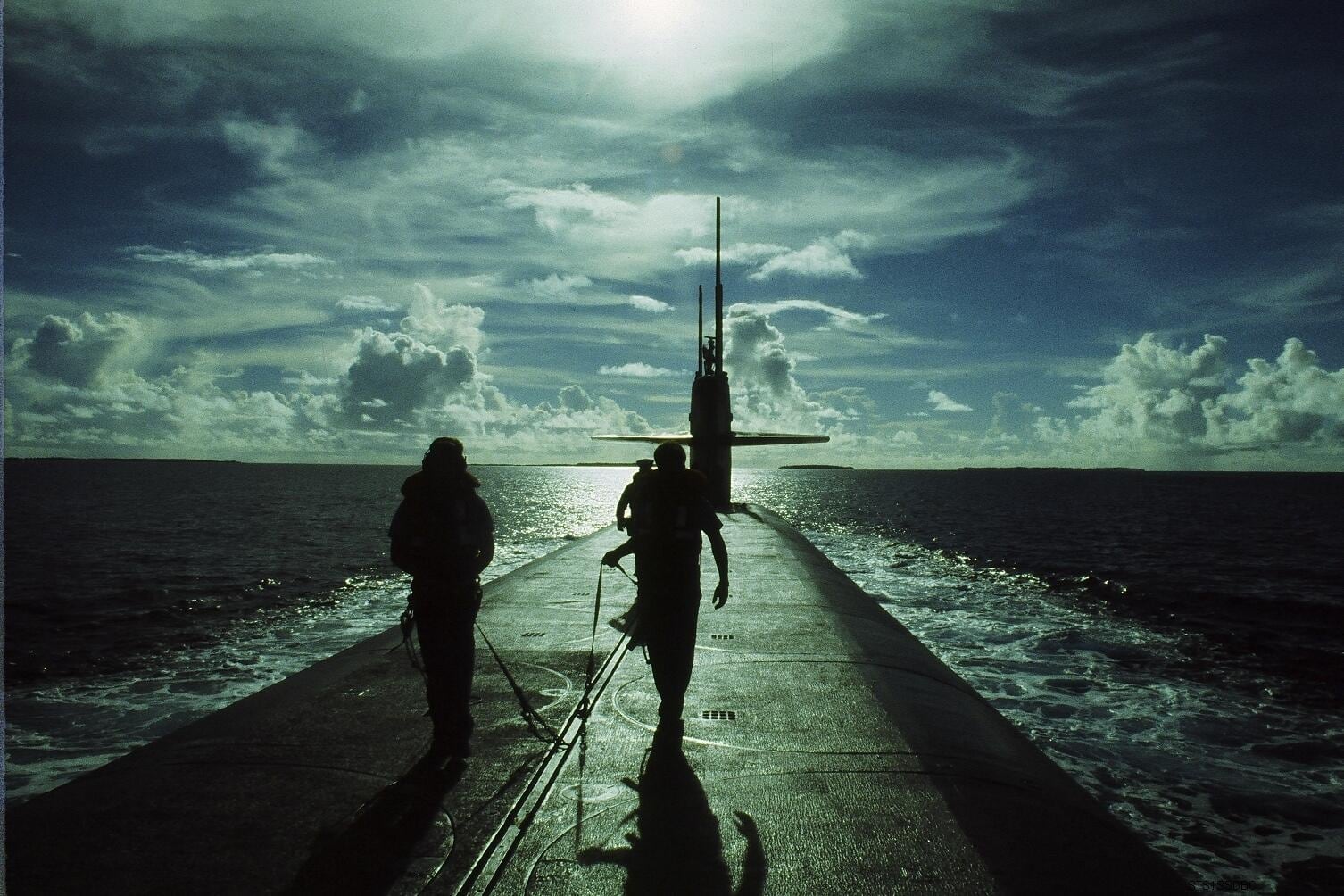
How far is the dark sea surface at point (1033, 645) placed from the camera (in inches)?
377

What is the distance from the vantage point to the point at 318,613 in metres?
21.6

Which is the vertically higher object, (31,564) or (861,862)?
(861,862)

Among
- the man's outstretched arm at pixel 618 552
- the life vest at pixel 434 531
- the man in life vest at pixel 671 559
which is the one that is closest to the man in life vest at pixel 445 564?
the life vest at pixel 434 531

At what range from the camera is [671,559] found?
21.2 feet

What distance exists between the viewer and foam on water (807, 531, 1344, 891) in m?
8.63

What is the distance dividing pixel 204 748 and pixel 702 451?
23.4 metres

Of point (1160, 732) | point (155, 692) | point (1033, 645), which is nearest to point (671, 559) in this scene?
point (1160, 732)

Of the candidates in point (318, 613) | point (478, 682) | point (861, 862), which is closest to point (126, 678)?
point (318, 613)

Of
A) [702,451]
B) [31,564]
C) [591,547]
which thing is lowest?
[31,564]

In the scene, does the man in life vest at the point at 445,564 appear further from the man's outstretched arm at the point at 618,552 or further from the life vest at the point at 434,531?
the man's outstretched arm at the point at 618,552

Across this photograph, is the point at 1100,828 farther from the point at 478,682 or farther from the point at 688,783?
the point at 478,682

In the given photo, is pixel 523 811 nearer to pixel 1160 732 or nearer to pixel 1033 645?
pixel 1160 732

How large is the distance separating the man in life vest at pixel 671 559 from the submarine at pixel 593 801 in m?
0.65

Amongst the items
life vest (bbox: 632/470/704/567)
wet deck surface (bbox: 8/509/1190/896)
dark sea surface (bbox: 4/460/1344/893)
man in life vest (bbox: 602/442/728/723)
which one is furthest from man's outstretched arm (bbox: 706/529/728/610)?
dark sea surface (bbox: 4/460/1344/893)
